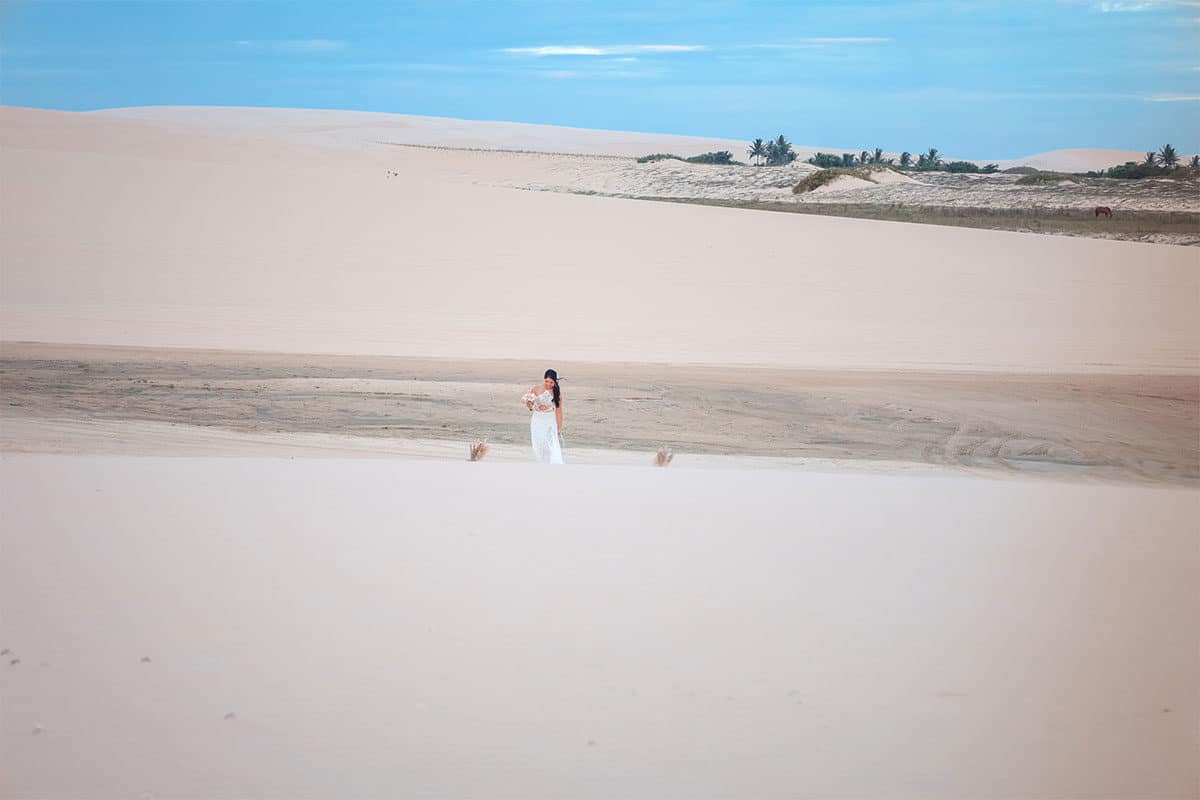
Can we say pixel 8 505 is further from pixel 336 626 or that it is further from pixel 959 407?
pixel 959 407

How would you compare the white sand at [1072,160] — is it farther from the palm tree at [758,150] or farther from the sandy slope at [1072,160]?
the palm tree at [758,150]

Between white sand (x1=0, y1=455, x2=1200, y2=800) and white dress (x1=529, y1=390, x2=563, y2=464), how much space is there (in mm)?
2179

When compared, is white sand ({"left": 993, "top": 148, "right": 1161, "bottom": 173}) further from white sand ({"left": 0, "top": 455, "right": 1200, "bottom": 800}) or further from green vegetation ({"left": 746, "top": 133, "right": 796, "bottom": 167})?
white sand ({"left": 0, "top": 455, "right": 1200, "bottom": 800})

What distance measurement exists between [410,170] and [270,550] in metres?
37.1

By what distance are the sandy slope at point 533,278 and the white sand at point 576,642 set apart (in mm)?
9757

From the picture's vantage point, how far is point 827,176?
36.0 meters

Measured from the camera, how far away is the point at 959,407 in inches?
499

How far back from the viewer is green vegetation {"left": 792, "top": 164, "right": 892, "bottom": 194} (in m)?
35.5

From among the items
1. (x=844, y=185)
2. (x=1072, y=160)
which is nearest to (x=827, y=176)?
(x=844, y=185)


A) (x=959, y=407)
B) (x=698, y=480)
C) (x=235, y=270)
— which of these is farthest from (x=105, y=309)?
(x=698, y=480)

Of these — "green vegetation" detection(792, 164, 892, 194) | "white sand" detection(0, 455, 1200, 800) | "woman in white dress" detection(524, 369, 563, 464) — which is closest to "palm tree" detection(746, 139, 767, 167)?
"green vegetation" detection(792, 164, 892, 194)

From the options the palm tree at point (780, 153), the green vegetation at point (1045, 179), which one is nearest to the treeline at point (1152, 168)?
the green vegetation at point (1045, 179)

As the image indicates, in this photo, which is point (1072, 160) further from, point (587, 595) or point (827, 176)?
point (587, 595)

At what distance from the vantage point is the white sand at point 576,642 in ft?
11.3
